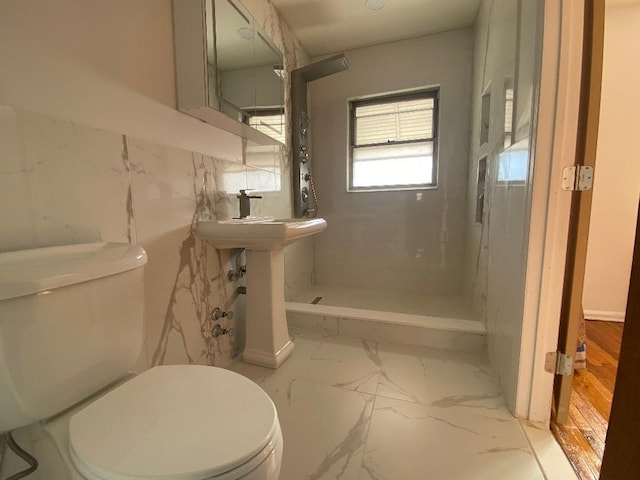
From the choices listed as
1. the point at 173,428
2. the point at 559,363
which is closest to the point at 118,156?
the point at 173,428

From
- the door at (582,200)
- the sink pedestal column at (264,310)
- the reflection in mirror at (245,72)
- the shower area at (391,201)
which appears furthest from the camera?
the shower area at (391,201)

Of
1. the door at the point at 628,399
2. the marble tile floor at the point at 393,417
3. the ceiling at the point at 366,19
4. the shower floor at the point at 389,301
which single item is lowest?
the marble tile floor at the point at 393,417

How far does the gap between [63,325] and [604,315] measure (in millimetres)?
3296

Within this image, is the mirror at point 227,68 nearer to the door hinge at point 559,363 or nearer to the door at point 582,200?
the door at point 582,200

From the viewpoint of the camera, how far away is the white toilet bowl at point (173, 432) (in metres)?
0.51

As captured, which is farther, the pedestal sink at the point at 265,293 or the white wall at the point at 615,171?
the white wall at the point at 615,171

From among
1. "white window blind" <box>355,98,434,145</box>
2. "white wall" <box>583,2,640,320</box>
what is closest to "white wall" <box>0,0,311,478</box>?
"white window blind" <box>355,98,434,145</box>

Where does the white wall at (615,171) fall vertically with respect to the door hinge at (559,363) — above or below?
above

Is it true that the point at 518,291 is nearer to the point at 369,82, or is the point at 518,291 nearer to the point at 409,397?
the point at 409,397

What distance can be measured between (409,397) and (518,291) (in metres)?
0.67

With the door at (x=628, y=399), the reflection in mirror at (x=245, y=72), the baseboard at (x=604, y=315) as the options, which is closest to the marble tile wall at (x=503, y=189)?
the door at (x=628, y=399)

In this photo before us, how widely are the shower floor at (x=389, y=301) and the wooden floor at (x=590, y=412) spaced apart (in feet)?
2.20

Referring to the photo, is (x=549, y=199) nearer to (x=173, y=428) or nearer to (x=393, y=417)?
(x=393, y=417)

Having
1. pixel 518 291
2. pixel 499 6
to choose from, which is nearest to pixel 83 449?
pixel 518 291
